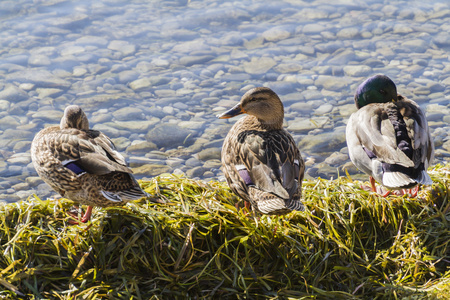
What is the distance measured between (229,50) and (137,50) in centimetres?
135

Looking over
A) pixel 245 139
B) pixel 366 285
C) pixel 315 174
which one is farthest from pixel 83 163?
pixel 315 174

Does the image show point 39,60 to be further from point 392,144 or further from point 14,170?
point 392,144

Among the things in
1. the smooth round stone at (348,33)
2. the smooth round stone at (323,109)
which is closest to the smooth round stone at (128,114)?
the smooth round stone at (323,109)

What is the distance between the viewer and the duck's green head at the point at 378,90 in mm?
4785

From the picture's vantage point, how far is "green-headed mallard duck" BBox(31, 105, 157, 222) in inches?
135

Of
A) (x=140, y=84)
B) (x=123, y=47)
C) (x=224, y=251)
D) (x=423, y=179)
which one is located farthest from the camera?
(x=123, y=47)

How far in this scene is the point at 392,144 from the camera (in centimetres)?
397

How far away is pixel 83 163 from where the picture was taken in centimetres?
353

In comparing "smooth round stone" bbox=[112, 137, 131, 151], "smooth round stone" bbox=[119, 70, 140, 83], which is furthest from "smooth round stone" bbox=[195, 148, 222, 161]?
"smooth round stone" bbox=[119, 70, 140, 83]

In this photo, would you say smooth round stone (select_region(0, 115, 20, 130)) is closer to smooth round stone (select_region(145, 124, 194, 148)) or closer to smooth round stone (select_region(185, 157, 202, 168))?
smooth round stone (select_region(145, 124, 194, 148))

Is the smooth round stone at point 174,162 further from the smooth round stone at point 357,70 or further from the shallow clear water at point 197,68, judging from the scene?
the smooth round stone at point 357,70

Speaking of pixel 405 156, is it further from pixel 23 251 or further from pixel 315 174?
pixel 23 251

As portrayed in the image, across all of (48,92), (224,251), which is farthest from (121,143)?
(224,251)

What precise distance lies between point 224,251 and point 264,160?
64 cm
